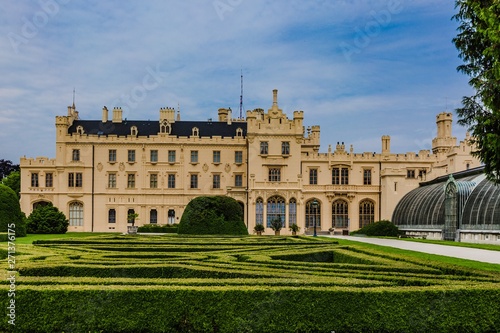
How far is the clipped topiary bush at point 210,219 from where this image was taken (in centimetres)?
3891

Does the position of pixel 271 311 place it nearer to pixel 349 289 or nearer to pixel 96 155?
pixel 349 289

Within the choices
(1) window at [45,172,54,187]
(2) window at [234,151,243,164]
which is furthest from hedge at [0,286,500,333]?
(1) window at [45,172,54,187]

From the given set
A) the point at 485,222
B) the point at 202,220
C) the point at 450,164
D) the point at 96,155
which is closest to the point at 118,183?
the point at 96,155

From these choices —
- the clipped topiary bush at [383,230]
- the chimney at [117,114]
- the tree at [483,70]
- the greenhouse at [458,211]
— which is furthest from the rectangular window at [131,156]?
the tree at [483,70]

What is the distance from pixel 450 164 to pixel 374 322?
53.3 m

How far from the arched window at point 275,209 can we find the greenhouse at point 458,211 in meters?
13.3

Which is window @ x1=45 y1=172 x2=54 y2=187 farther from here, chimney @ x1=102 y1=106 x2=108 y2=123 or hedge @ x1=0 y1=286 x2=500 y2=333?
hedge @ x1=0 y1=286 x2=500 y2=333

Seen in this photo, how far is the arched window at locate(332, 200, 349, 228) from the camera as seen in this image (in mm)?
64688

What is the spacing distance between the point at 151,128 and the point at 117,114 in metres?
4.70

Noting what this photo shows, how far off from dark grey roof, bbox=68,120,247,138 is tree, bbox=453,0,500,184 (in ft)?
180

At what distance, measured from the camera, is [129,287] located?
991 cm

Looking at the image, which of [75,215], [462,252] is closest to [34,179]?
[75,215]

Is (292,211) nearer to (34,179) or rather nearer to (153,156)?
(153,156)

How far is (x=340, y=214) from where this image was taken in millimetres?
64875
